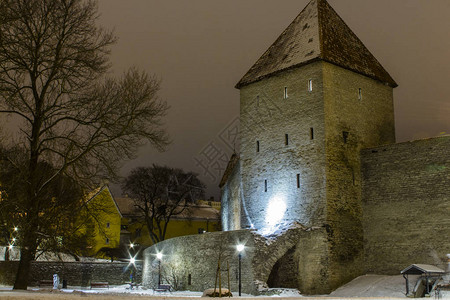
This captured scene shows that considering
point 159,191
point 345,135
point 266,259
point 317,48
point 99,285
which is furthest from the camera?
point 159,191

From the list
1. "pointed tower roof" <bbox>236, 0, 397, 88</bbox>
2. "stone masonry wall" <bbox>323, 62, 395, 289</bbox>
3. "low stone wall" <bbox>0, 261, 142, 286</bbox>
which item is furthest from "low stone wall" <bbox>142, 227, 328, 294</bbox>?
"low stone wall" <bbox>0, 261, 142, 286</bbox>

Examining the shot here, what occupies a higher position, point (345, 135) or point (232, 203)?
point (345, 135)

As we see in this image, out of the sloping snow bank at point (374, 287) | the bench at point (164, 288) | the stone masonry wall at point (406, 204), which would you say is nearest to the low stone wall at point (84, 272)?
the bench at point (164, 288)

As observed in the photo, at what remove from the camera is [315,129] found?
22141 millimetres

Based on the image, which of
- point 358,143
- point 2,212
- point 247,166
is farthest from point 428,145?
point 2,212

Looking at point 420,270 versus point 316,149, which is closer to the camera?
point 420,270

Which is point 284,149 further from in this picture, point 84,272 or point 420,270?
point 84,272

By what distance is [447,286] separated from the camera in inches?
671

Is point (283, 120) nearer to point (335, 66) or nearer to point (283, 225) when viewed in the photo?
point (335, 66)

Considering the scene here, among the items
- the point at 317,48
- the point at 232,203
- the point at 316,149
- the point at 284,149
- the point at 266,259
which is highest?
the point at 317,48

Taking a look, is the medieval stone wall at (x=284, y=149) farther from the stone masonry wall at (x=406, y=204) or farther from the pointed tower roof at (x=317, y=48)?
the stone masonry wall at (x=406, y=204)

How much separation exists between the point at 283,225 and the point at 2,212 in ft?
37.6

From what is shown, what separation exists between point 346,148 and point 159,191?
2457 cm

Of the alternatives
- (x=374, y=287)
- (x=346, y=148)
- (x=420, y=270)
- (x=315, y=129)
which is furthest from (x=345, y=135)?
(x=420, y=270)
